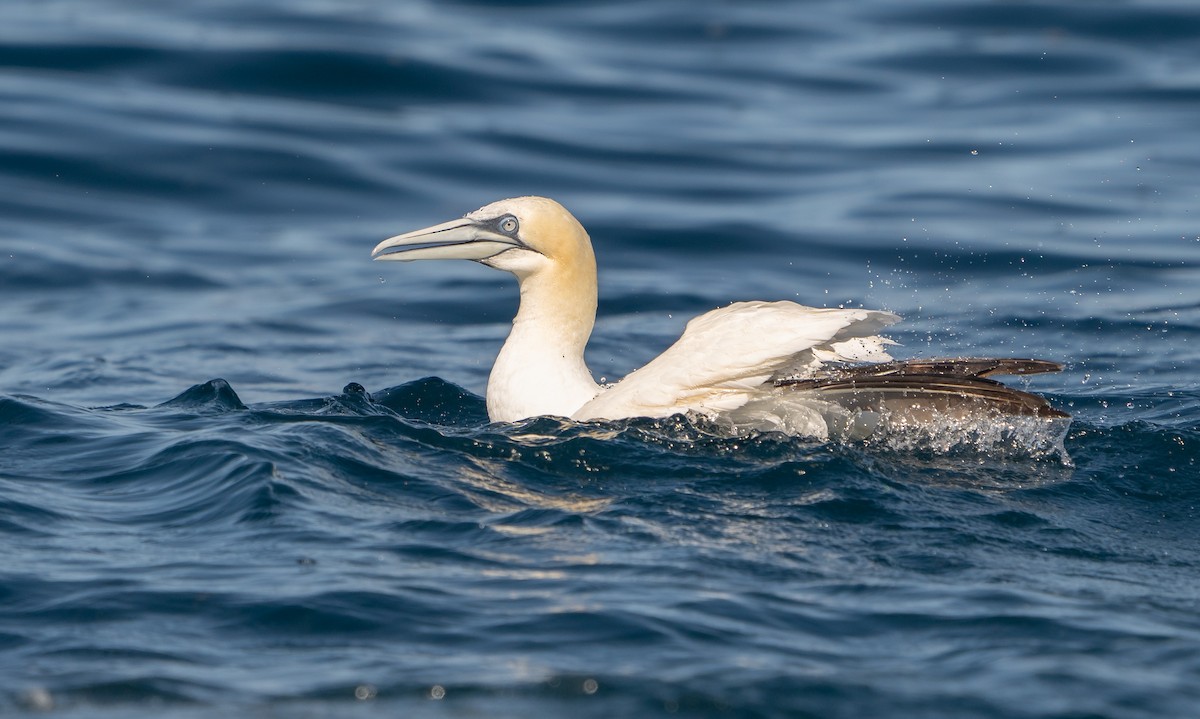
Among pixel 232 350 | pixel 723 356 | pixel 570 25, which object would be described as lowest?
pixel 232 350

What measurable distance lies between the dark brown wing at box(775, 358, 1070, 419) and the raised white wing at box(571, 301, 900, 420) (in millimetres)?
160

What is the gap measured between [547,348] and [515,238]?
588mm

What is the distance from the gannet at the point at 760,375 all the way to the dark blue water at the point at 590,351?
0.17m

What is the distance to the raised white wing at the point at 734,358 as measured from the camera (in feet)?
24.0

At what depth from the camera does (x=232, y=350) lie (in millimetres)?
11672

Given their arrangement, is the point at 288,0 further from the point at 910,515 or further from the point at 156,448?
the point at 910,515

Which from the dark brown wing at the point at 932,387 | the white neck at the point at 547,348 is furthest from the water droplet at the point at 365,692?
the white neck at the point at 547,348

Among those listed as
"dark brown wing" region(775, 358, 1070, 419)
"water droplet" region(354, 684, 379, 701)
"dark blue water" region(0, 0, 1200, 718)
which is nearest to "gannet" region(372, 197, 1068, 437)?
"dark brown wing" region(775, 358, 1070, 419)

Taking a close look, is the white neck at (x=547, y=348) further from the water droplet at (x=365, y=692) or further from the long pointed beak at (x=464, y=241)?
the water droplet at (x=365, y=692)

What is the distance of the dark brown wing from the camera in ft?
23.1

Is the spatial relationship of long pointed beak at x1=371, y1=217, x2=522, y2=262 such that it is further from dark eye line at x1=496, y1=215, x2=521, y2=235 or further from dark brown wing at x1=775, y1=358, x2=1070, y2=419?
dark brown wing at x1=775, y1=358, x2=1070, y2=419

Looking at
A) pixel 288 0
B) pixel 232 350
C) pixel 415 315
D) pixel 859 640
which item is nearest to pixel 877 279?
pixel 415 315

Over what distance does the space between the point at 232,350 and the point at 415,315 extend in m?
1.73

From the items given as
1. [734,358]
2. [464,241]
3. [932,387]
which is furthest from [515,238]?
[932,387]
